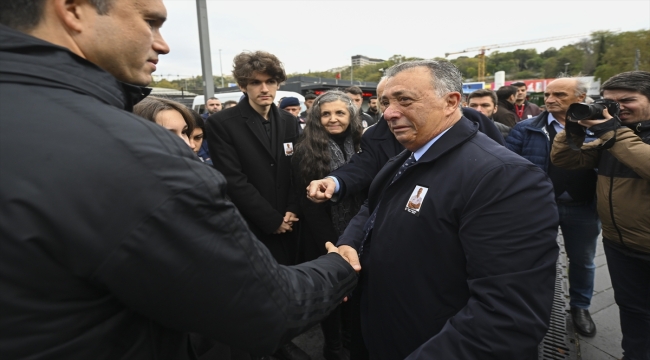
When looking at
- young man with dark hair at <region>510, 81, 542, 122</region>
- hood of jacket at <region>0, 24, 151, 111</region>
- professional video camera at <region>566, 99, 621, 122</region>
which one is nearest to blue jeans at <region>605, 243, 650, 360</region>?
professional video camera at <region>566, 99, 621, 122</region>

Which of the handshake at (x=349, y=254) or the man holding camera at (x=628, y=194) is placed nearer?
the handshake at (x=349, y=254)

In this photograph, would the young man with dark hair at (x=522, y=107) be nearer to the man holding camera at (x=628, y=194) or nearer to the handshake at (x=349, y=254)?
the man holding camera at (x=628, y=194)

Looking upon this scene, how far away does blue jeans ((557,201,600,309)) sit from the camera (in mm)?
3203

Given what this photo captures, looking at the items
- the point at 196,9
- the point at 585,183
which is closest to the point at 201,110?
the point at 196,9

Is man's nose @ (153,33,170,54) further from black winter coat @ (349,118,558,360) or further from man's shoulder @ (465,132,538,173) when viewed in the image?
man's shoulder @ (465,132,538,173)

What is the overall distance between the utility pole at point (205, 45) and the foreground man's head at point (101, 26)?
6083 mm

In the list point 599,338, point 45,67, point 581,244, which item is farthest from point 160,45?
point 599,338

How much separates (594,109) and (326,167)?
1.80 meters

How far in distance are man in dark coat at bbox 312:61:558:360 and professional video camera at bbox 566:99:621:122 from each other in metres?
1.05

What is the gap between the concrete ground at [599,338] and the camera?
297 cm

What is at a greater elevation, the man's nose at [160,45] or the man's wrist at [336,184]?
the man's nose at [160,45]

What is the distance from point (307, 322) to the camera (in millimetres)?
1008

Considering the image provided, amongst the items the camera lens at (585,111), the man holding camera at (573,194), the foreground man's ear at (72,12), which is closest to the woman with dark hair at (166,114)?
the foreground man's ear at (72,12)

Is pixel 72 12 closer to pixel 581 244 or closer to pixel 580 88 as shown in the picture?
pixel 580 88
